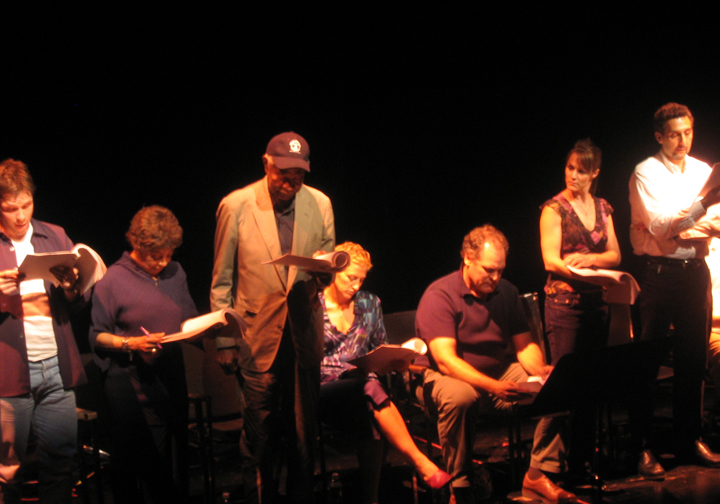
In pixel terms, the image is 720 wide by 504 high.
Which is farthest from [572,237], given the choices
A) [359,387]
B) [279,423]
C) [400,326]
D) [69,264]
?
[69,264]

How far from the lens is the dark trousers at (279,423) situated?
8.70 ft

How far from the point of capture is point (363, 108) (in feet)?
15.2

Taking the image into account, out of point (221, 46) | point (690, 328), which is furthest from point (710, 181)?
point (221, 46)

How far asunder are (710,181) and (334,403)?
2140mm

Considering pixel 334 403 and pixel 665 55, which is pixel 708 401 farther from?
pixel 334 403

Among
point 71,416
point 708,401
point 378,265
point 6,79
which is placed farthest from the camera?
point 378,265

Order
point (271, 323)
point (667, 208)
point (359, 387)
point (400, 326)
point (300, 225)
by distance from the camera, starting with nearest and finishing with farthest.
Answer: point (271, 323) < point (300, 225) < point (359, 387) < point (667, 208) < point (400, 326)

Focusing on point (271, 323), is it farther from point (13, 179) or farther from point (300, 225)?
point (13, 179)

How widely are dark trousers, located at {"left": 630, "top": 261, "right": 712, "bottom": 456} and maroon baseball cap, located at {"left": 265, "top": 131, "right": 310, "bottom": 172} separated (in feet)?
6.72

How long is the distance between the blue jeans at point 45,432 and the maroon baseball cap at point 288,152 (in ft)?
3.91

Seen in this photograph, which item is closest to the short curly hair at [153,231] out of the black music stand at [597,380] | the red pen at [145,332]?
Result: the red pen at [145,332]

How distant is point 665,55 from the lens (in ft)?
16.4

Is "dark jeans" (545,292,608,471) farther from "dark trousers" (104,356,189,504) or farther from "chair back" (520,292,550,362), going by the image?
"dark trousers" (104,356,189,504)

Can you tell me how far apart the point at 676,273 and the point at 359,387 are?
1.82 meters
